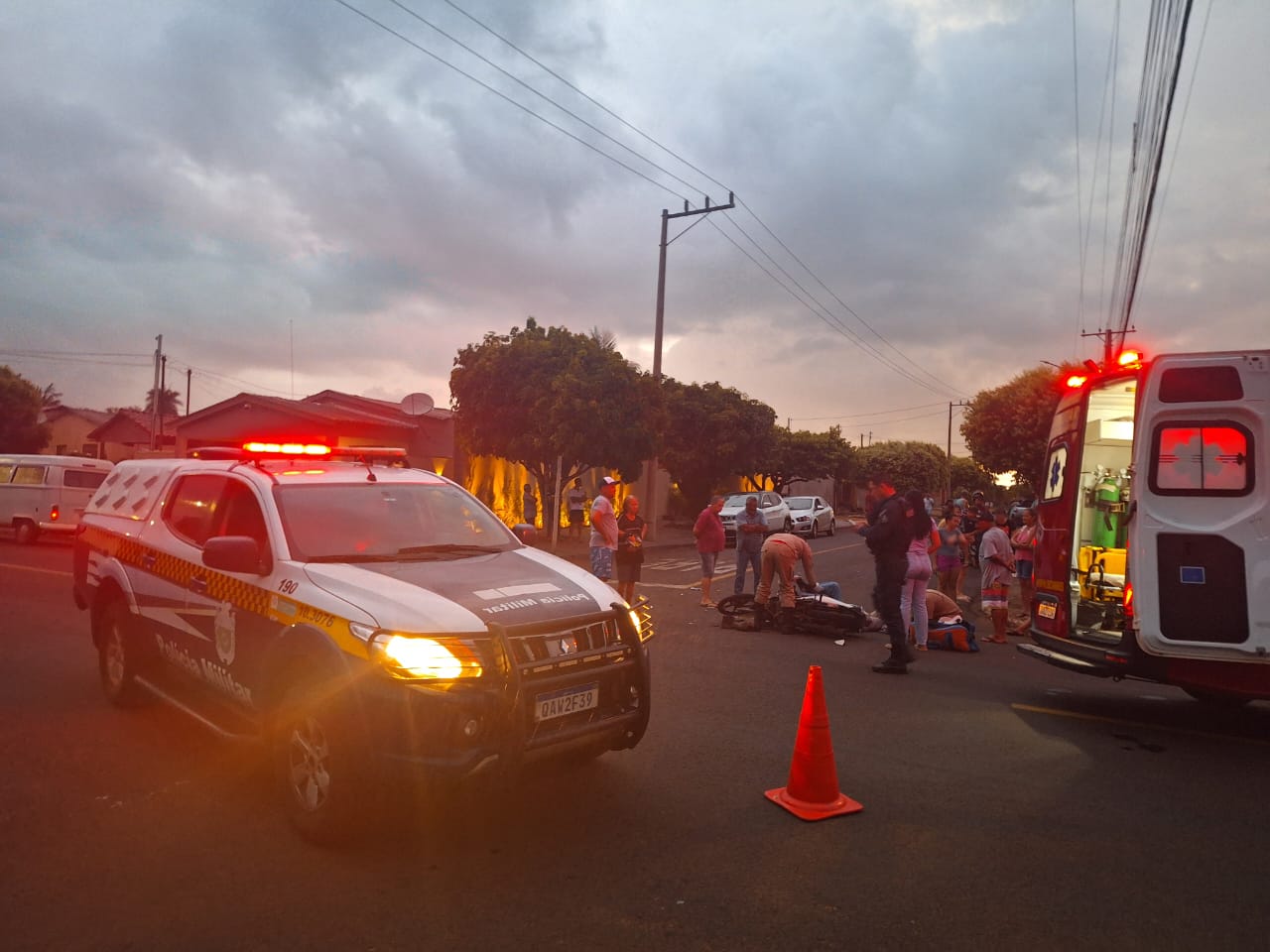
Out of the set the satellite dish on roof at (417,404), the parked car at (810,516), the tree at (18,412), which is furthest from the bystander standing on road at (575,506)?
the tree at (18,412)

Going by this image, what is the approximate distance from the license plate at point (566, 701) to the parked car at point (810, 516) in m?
27.9

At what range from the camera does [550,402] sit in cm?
2294

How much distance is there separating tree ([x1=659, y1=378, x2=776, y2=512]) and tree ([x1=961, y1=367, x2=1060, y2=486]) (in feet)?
31.9

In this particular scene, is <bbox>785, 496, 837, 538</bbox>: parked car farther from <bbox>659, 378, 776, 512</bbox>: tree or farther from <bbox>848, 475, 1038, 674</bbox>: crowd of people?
<bbox>848, 475, 1038, 674</bbox>: crowd of people

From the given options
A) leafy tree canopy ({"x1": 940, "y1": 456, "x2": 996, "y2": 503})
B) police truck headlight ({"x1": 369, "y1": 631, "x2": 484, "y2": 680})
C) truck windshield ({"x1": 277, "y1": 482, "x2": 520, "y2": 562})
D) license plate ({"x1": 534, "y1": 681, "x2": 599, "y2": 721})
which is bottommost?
license plate ({"x1": 534, "y1": 681, "x2": 599, "y2": 721})

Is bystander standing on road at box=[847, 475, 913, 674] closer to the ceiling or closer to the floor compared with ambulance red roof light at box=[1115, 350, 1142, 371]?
closer to the floor

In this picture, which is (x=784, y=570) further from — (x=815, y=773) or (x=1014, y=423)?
(x=1014, y=423)

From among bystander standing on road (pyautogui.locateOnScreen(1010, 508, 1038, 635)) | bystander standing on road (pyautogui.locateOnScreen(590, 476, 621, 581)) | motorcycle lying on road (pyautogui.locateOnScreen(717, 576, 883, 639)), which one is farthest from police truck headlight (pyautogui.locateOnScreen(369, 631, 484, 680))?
bystander standing on road (pyautogui.locateOnScreen(1010, 508, 1038, 635))

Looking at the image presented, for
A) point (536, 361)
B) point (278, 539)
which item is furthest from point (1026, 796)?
point (536, 361)

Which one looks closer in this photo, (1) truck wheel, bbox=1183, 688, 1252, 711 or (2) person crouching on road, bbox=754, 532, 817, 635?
(1) truck wheel, bbox=1183, 688, 1252, 711

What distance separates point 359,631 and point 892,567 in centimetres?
596

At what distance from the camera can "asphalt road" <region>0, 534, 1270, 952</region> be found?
3305mm

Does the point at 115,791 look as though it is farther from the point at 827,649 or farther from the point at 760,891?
the point at 827,649

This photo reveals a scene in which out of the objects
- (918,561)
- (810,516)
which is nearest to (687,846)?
(918,561)
